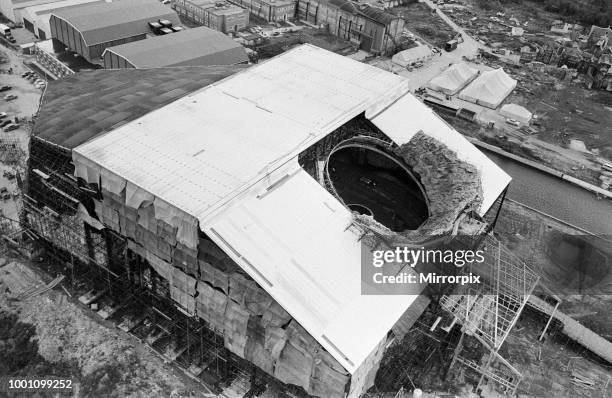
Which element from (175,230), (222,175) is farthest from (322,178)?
(175,230)

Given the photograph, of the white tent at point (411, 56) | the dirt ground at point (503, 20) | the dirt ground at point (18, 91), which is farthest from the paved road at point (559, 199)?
the dirt ground at point (18, 91)

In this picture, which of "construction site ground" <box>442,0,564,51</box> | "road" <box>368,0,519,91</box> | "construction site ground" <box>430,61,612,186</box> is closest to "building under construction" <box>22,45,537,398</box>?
"construction site ground" <box>430,61,612,186</box>

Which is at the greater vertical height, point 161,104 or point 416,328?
point 161,104

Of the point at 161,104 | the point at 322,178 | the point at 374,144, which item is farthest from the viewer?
the point at 374,144

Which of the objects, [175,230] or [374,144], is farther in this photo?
[374,144]

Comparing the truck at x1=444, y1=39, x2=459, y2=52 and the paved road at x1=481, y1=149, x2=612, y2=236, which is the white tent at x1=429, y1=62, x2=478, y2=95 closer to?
the truck at x1=444, y1=39, x2=459, y2=52

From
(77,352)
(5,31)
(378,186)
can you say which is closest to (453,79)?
(378,186)

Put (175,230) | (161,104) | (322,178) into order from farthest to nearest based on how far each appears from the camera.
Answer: (161,104)
(322,178)
(175,230)

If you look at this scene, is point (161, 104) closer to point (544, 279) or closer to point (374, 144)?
point (374, 144)
